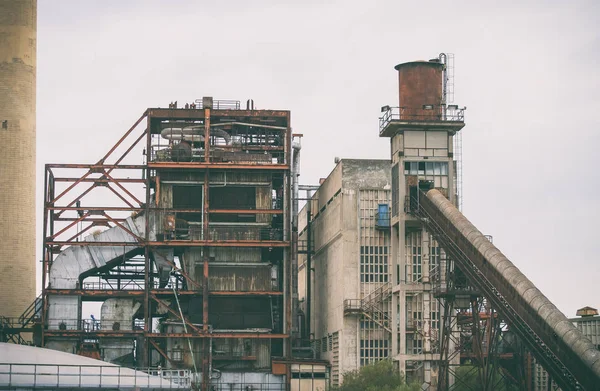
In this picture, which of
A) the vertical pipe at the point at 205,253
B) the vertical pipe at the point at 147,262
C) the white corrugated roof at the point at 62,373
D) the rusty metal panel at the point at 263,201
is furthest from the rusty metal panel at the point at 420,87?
the white corrugated roof at the point at 62,373

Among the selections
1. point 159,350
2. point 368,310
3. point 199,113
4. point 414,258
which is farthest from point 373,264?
point 199,113

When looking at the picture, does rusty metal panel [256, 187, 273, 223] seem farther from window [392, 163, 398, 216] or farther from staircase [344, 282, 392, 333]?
window [392, 163, 398, 216]

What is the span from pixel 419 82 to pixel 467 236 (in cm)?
1372

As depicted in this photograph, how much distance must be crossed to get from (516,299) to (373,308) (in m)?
22.5

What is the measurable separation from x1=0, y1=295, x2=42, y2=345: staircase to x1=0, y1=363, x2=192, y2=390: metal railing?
15625mm

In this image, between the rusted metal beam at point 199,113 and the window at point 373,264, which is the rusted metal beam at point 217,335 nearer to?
the window at point 373,264

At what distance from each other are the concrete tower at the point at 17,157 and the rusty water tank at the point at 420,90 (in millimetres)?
31681

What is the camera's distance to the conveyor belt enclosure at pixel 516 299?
53625 millimetres

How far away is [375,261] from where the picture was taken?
272 ft

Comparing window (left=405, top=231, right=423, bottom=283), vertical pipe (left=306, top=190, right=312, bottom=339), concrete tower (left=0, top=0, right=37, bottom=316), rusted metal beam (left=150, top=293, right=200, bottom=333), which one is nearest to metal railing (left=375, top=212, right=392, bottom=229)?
window (left=405, top=231, right=423, bottom=283)

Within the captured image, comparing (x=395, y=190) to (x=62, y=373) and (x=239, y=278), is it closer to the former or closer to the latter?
(x=239, y=278)

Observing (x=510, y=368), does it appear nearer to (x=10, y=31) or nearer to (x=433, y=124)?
(x=433, y=124)

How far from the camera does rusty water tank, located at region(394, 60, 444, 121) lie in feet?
249

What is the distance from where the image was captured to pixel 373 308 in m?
81.4
